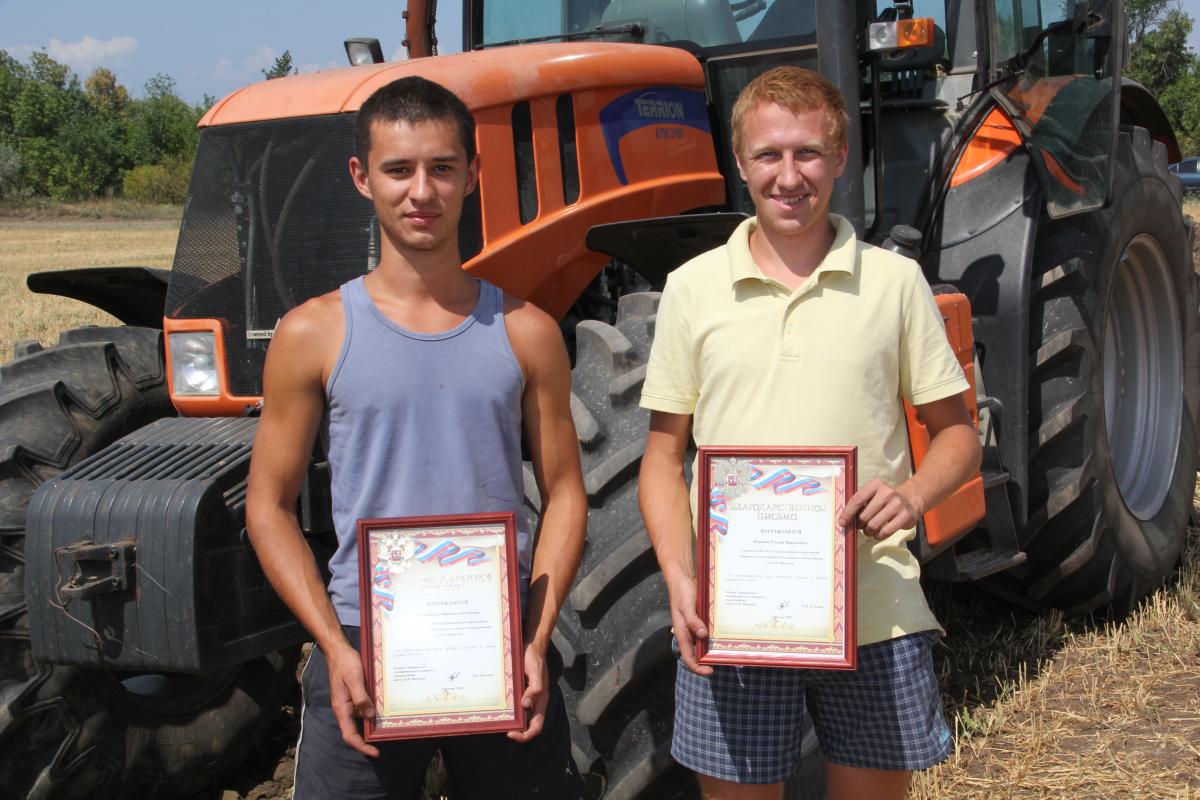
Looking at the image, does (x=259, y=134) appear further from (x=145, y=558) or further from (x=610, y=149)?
(x=145, y=558)

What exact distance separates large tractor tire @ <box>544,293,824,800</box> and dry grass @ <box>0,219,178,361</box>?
7.72 meters

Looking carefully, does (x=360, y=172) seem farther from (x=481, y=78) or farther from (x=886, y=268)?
(x=481, y=78)

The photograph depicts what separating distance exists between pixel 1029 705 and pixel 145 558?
242 centimetres

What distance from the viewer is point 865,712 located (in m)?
2.05

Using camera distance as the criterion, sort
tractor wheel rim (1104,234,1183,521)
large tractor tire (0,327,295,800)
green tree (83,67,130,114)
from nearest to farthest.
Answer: large tractor tire (0,327,295,800) < tractor wheel rim (1104,234,1183,521) < green tree (83,67,130,114)

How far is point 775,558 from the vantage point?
75.6 inches

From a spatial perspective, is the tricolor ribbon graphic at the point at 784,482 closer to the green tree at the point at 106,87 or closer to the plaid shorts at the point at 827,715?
the plaid shorts at the point at 827,715

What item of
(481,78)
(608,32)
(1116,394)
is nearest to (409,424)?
(481,78)

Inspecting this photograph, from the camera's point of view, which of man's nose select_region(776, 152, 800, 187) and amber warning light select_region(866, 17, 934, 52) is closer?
man's nose select_region(776, 152, 800, 187)

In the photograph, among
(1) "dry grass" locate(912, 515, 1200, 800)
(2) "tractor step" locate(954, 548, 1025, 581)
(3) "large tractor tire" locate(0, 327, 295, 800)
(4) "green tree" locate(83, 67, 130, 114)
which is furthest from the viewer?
(4) "green tree" locate(83, 67, 130, 114)

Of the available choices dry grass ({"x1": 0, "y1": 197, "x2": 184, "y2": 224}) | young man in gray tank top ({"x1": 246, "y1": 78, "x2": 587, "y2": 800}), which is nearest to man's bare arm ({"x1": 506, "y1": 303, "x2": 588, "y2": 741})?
young man in gray tank top ({"x1": 246, "y1": 78, "x2": 587, "y2": 800})

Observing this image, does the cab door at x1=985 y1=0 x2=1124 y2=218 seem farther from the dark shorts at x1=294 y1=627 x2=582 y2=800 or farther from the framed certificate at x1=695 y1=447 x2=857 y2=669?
the dark shorts at x1=294 y1=627 x2=582 y2=800

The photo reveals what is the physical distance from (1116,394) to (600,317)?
1882 mm

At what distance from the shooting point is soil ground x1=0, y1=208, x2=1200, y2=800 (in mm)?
3176
